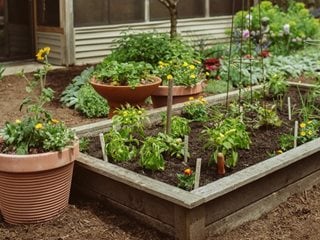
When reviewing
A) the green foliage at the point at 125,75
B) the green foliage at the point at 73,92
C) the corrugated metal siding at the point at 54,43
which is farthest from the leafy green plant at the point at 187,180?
the corrugated metal siding at the point at 54,43

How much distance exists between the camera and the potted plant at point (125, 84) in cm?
542

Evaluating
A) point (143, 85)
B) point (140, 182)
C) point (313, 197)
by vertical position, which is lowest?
point (313, 197)

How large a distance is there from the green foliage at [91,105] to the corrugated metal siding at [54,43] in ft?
11.8

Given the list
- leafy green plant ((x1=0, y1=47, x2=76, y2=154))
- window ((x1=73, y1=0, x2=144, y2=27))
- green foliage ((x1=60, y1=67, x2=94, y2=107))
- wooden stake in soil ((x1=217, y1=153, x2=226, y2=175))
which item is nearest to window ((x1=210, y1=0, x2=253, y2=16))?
window ((x1=73, y1=0, x2=144, y2=27))

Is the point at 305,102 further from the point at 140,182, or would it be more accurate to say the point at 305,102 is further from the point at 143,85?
the point at 140,182

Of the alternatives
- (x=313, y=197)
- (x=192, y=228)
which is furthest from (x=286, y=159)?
(x=192, y=228)

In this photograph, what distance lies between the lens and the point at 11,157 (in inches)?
144

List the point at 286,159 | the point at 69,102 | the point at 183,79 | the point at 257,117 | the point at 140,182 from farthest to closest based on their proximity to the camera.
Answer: the point at 69,102 < the point at 183,79 < the point at 257,117 < the point at 286,159 < the point at 140,182

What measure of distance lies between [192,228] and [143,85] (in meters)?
2.19

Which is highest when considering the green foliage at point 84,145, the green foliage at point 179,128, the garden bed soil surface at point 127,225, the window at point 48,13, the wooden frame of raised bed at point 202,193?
the window at point 48,13

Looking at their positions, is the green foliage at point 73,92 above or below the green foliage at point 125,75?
below

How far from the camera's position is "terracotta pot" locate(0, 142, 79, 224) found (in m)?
3.66

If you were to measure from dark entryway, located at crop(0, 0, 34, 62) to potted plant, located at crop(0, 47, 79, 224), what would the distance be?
681cm

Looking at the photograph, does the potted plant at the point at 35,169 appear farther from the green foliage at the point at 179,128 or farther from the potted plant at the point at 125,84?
the potted plant at the point at 125,84
